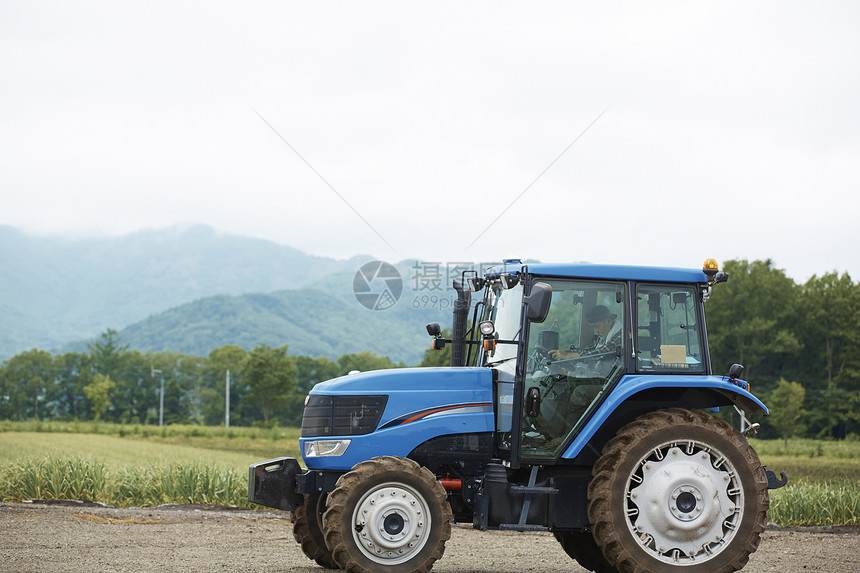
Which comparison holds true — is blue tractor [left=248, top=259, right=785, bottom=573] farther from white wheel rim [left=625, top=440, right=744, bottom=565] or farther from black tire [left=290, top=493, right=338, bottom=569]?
black tire [left=290, top=493, right=338, bottom=569]

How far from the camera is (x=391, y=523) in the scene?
780cm

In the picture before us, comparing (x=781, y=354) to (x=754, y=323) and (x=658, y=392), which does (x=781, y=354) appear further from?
(x=658, y=392)

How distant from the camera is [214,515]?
14.0 m

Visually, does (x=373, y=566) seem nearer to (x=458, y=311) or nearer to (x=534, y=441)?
(x=534, y=441)

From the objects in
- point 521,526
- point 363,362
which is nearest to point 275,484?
point 521,526

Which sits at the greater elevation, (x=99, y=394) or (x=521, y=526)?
(x=99, y=394)

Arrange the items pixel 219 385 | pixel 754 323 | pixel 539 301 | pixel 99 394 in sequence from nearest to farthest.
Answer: pixel 539 301
pixel 754 323
pixel 99 394
pixel 219 385

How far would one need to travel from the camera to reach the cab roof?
8.33 meters

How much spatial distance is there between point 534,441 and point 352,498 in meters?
1.74

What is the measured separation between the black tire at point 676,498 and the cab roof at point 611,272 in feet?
4.29

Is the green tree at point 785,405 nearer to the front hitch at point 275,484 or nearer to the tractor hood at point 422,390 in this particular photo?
the tractor hood at point 422,390

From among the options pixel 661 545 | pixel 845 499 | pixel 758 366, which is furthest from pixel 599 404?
pixel 758 366

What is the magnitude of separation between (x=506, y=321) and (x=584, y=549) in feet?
9.91

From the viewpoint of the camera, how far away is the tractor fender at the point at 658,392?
8039mm
